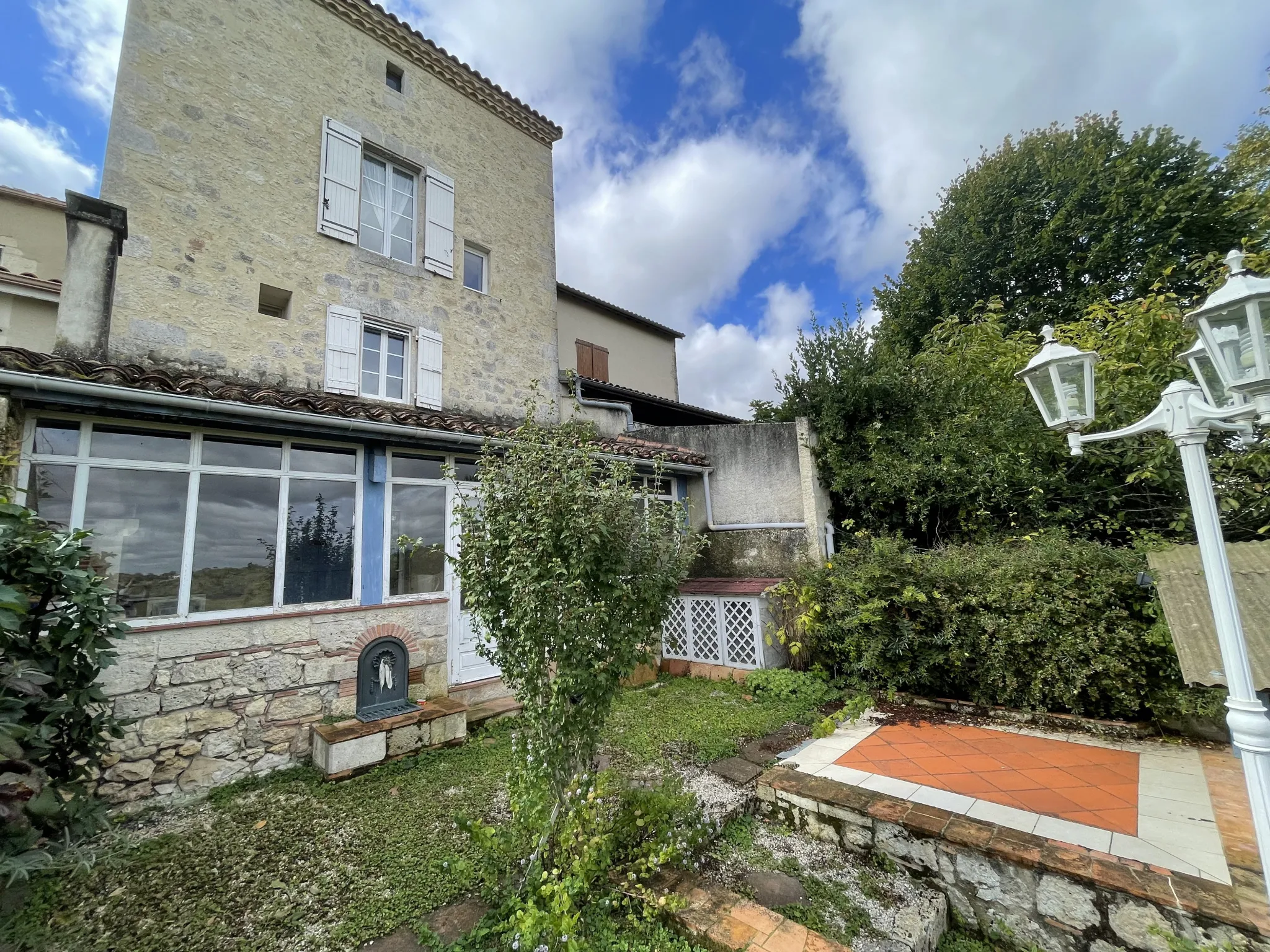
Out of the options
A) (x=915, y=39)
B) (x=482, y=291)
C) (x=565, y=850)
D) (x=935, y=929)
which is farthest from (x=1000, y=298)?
(x=565, y=850)

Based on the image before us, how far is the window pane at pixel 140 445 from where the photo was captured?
467 centimetres

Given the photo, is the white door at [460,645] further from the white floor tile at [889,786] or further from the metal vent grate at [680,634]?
the white floor tile at [889,786]

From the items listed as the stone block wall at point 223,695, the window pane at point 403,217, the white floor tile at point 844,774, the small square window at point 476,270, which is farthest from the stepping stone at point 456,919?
the small square window at point 476,270

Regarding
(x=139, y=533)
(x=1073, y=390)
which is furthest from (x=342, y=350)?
(x=1073, y=390)

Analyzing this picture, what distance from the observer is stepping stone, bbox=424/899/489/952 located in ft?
9.11

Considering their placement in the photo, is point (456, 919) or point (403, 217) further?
point (403, 217)

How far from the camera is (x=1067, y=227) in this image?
14.5m

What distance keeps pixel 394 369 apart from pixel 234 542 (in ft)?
13.6

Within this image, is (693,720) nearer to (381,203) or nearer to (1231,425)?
(1231,425)

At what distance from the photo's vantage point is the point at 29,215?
35.4 ft

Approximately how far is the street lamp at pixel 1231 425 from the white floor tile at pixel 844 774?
2.37m

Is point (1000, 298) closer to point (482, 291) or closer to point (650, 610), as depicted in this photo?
point (482, 291)

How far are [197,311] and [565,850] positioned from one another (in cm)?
803

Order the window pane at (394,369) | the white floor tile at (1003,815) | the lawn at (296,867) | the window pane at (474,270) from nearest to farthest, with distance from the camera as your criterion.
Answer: the lawn at (296,867), the white floor tile at (1003,815), the window pane at (394,369), the window pane at (474,270)
